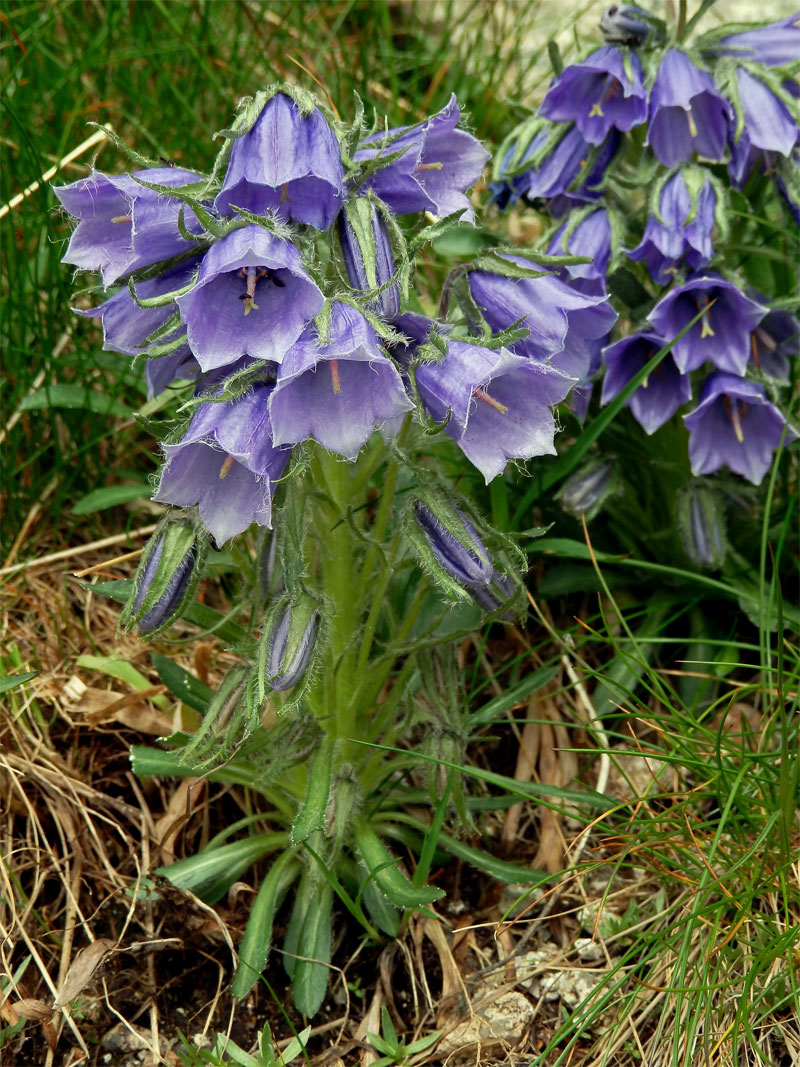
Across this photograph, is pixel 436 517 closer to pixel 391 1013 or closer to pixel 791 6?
pixel 391 1013

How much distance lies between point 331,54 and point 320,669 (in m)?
2.82

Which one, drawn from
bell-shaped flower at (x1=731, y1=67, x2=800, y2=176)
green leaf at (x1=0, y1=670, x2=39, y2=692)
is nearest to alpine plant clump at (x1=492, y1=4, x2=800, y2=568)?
bell-shaped flower at (x1=731, y1=67, x2=800, y2=176)

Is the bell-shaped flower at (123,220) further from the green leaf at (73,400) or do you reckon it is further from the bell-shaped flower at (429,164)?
the green leaf at (73,400)

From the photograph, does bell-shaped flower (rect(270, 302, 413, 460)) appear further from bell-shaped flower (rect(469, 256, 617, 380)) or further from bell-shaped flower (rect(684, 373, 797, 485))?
bell-shaped flower (rect(684, 373, 797, 485))

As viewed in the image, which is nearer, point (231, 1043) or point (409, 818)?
point (231, 1043)

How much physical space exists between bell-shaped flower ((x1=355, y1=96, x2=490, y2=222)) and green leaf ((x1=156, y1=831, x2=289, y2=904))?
1415 millimetres

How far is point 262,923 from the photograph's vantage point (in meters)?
2.53

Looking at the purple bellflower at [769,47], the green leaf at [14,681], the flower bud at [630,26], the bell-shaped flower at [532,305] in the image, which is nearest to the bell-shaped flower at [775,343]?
the purple bellflower at [769,47]

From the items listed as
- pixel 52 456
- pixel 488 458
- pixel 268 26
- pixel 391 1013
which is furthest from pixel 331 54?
pixel 391 1013

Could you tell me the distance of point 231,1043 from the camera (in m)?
2.43

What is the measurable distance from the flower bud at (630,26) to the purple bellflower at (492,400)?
1.16 meters

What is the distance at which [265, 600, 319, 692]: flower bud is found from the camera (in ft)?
7.33

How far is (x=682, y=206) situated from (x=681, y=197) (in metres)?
0.03

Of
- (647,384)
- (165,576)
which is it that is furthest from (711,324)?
(165,576)
